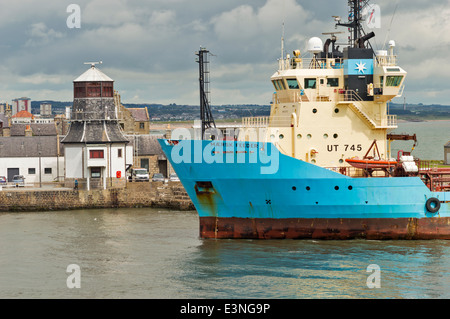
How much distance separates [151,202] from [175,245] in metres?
16.9

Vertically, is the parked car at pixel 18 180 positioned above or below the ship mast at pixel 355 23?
below

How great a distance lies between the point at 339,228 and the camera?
3259 cm

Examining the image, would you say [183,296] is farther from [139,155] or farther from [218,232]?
[139,155]

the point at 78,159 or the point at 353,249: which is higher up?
the point at 78,159

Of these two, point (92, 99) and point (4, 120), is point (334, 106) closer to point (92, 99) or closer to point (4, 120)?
point (92, 99)

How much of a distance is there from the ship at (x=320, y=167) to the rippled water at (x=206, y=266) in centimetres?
72

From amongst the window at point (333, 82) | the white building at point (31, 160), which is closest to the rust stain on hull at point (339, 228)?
the window at point (333, 82)

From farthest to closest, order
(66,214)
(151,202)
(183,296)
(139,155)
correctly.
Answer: (139,155)
(151,202)
(66,214)
(183,296)

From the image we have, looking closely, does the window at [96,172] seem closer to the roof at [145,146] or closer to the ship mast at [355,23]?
the roof at [145,146]

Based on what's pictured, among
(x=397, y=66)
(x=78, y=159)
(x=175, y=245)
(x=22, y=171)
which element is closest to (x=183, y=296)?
(x=175, y=245)

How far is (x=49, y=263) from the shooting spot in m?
29.8

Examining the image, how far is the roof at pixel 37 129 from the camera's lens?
7412cm

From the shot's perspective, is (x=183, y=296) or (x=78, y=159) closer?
(x=183, y=296)

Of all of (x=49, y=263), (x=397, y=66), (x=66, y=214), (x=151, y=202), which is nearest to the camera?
(x=49, y=263)
